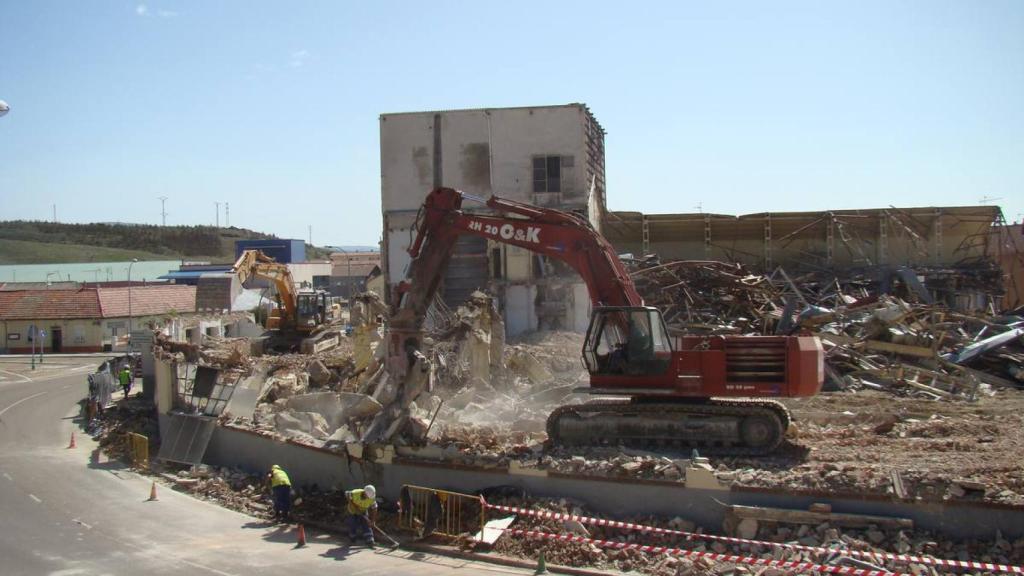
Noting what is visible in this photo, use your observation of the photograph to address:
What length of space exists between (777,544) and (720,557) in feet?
2.68

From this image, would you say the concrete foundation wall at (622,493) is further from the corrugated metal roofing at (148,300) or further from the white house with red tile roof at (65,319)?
the corrugated metal roofing at (148,300)

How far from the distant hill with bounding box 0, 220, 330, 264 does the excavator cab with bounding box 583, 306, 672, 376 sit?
101 metres

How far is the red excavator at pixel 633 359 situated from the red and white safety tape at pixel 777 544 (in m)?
2.06

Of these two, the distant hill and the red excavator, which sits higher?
the distant hill

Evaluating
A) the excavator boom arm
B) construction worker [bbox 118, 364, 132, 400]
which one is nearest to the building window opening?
construction worker [bbox 118, 364, 132, 400]

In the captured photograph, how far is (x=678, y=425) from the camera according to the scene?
13031mm

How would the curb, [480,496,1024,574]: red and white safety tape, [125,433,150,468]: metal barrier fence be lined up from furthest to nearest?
[125,433,150,468]: metal barrier fence, the curb, [480,496,1024,574]: red and white safety tape

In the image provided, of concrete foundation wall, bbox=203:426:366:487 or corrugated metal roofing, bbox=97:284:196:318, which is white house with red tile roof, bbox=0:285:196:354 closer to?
corrugated metal roofing, bbox=97:284:196:318

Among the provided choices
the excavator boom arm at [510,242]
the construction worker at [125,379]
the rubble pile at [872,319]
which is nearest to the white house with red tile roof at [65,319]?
the construction worker at [125,379]

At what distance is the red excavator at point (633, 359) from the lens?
12.7 metres

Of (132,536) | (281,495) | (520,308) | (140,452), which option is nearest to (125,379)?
(140,452)

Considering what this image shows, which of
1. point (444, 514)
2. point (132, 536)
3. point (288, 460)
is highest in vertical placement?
point (288, 460)

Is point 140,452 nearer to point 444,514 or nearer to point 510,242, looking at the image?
point 444,514

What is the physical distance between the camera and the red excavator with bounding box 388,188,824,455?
12695 millimetres
